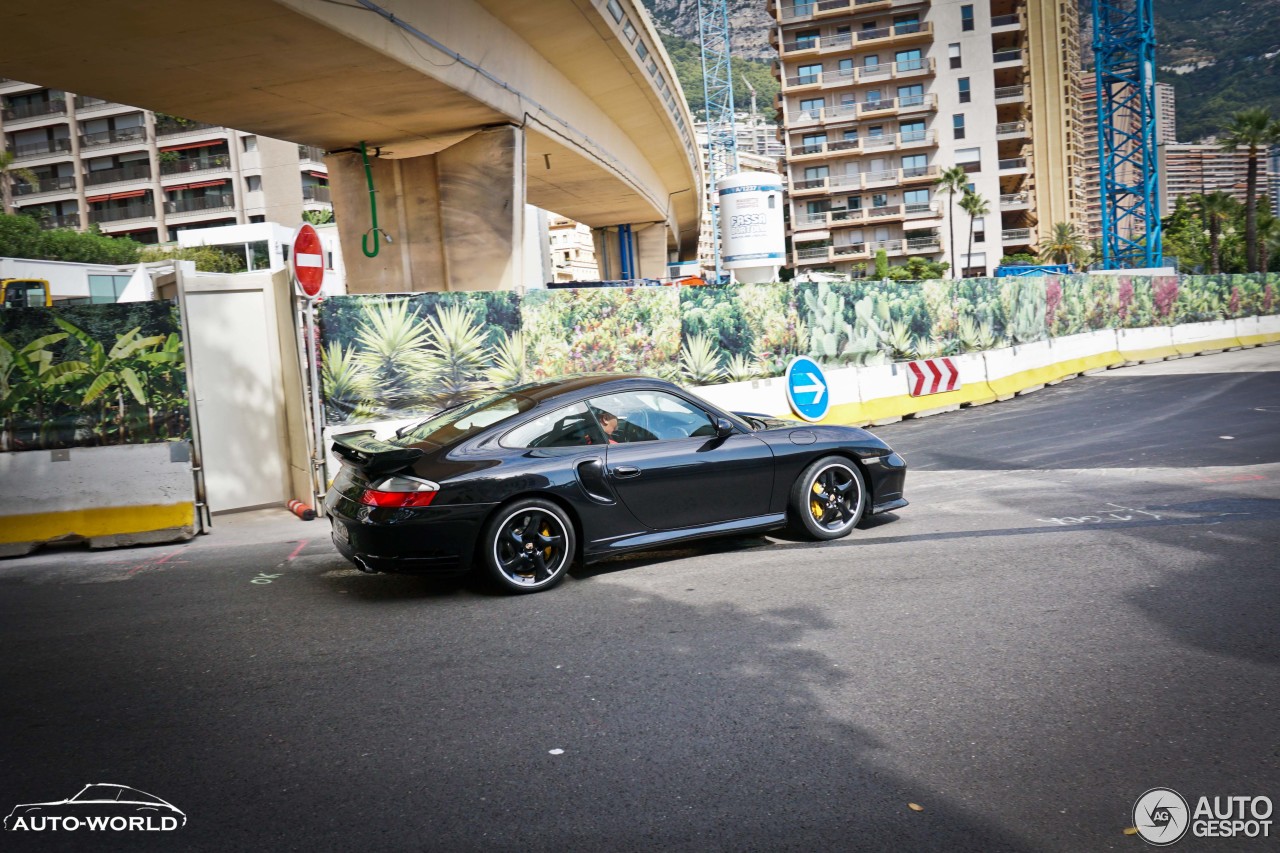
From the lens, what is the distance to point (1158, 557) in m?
6.24

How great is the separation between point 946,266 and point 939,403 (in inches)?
2604

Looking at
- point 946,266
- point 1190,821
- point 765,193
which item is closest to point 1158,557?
point 1190,821

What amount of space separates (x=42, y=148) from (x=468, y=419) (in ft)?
276

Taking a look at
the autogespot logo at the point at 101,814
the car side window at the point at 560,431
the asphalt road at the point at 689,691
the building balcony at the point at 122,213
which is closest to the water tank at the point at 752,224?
the asphalt road at the point at 689,691

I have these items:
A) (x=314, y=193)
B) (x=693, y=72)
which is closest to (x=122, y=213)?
(x=314, y=193)

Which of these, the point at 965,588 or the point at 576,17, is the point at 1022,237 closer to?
the point at 576,17

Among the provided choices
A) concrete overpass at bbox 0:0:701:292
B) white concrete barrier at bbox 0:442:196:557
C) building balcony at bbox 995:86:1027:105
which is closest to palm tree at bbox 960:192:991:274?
building balcony at bbox 995:86:1027:105

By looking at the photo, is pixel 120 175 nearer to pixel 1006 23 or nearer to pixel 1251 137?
pixel 1006 23

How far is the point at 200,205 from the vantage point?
231 feet

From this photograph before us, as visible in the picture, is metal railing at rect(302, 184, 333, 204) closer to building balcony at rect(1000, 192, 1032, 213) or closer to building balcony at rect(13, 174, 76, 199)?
building balcony at rect(13, 174, 76, 199)

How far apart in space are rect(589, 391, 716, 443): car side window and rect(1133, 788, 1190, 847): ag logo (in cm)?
387

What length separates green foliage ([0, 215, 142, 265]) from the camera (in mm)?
52562

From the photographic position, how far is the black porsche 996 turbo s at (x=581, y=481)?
5793 mm

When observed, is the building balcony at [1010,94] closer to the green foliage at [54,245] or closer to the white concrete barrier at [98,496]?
the green foliage at [54,245]
